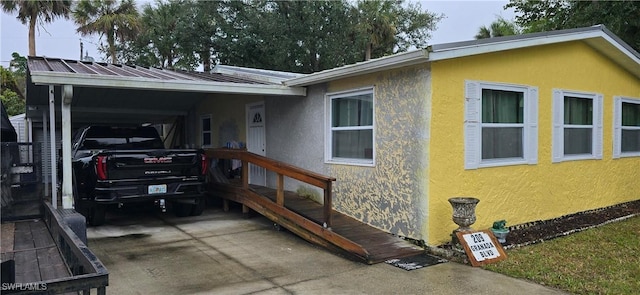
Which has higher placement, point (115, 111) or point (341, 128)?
point (115, 111)

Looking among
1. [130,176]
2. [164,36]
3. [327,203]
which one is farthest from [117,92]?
[164,36]

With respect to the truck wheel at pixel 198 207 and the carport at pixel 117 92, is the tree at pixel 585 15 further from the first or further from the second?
the truck wheel at pixel 198 207

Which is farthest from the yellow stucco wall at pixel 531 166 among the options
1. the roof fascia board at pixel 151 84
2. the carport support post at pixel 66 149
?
the carport support post at pixel 66 149

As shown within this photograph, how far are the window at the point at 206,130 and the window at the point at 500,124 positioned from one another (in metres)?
7.96

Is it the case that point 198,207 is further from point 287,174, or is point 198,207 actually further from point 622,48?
point 622,48

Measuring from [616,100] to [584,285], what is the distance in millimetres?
6195

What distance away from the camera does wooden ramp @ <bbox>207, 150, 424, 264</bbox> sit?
19.8 ft

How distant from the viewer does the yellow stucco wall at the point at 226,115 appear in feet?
36.0

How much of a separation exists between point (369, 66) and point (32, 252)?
4.78m

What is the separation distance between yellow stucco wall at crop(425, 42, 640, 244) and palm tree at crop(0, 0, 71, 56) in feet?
73.8

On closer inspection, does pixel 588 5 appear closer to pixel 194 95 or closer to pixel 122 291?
pixel 194 95

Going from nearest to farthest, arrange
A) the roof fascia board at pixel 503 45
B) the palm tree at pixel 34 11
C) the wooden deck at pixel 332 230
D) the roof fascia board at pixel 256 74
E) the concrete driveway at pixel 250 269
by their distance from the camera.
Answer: the concrete driveway at pixel 250 269 → the wooden deck at pixel 332 230 → the roof fascia board at pixel 503 45 → the roof fascia board at pixel 256 74 → the palm tree at pixel 34 11

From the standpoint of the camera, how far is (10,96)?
23.7 m

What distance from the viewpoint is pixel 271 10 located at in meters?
22.2
